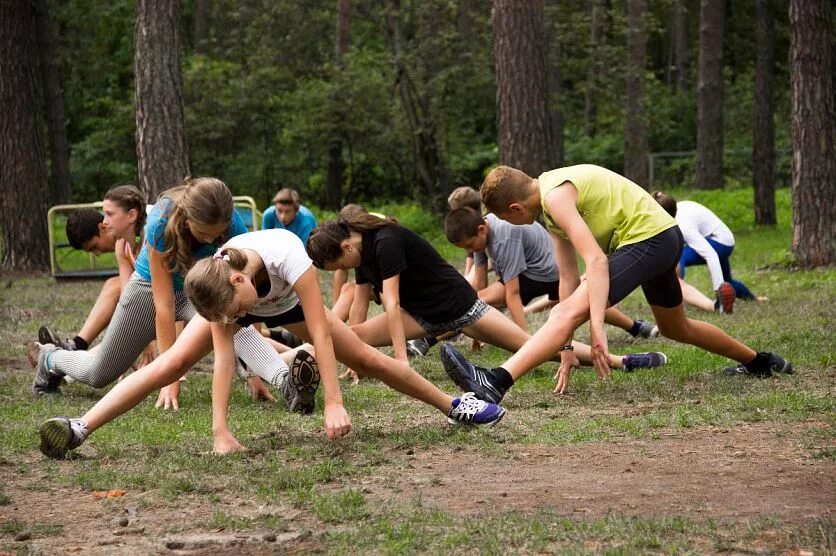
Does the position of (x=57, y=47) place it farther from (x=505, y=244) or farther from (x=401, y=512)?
(x=401, y=512)

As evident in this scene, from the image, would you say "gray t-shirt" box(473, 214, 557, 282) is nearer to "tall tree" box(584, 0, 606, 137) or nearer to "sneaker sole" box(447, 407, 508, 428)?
"sneaker sole" box(447, 407, 508, 428)

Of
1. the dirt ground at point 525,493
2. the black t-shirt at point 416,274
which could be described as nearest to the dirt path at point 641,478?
the dirt ground at point 525,493

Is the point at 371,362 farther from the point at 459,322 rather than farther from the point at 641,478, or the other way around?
the point at 459,322

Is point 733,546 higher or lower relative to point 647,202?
lower

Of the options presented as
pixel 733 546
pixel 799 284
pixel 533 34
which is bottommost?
pixel 799 284

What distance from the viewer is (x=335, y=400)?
5508mm

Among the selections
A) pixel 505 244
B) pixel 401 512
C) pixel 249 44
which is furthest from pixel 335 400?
pixel 249 44

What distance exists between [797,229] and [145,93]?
797 cm

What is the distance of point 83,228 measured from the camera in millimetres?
7961

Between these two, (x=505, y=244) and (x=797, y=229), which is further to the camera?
(x=797, y=229)

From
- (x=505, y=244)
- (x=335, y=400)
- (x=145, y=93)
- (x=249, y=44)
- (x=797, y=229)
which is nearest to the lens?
(x=335, y=400)

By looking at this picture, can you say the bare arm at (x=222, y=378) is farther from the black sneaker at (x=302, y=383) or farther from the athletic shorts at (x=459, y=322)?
the athletic shorts at (x=459, y=322)

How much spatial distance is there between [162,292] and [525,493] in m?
2.75

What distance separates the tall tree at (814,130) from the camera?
14.5 meters
